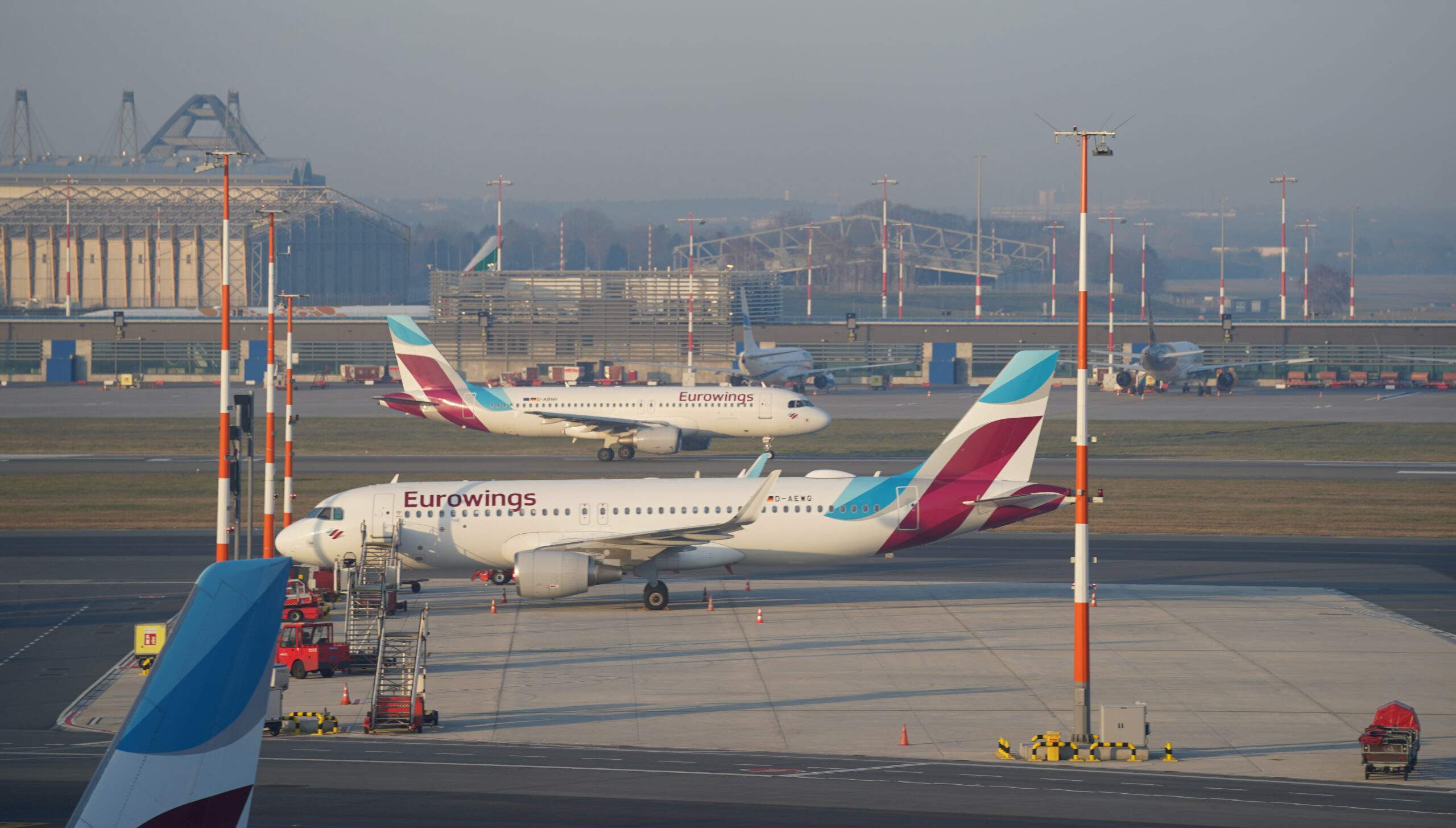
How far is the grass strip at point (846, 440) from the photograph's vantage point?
7088cm

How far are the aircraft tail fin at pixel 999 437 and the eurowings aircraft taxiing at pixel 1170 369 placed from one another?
7307 centimetres

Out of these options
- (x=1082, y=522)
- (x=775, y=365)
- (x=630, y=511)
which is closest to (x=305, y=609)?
(x=630, y=511)

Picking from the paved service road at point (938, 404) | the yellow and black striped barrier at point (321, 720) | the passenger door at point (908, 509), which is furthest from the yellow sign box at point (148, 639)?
the paved service road at point (938, 404)

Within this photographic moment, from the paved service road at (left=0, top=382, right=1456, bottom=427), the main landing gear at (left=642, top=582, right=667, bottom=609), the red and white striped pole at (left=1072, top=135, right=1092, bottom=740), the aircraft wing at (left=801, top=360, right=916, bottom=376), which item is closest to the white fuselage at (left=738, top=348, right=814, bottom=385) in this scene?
the aircraft wing at (left=801, top=360, right=916, bottom=376)

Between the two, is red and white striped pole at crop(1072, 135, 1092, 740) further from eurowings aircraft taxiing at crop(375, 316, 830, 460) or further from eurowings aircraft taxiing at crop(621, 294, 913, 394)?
eurowings aircraft taxiing at crop(621, 294, 913, 394)

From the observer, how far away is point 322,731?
24594 millimetres

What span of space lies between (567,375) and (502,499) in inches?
3193

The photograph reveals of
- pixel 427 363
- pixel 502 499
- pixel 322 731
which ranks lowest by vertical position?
pixel 322 731

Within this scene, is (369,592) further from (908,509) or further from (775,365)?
(775,365)

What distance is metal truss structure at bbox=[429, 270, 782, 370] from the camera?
126 m

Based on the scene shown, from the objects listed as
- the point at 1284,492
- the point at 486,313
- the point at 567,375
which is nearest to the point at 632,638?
the point at 1284,492

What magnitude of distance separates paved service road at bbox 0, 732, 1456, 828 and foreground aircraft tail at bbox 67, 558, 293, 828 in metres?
11.1

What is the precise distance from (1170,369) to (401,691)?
94082mm

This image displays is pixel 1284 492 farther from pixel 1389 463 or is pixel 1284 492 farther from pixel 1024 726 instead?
pixel 1024 726
